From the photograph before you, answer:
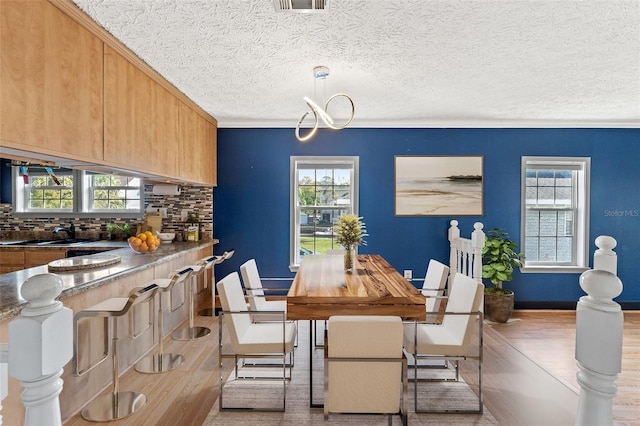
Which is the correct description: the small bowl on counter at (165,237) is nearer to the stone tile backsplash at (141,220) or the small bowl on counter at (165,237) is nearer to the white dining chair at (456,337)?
the stone tile backsplash at (141,220)

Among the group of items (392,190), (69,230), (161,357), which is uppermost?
(392,190)

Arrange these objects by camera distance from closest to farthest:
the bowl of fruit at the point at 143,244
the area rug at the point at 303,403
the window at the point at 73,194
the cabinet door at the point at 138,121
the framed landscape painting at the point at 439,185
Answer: the area rug at the point at 303,403 → the cabinet door at the point at 138,121 → the bowl of fruit at the point at 143,244 → the window at the point at 73,194 → the framed landscape painting at the point at 439,185

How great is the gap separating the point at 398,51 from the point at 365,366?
2190mm

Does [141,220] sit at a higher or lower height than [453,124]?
lower

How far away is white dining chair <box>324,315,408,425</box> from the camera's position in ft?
5.79

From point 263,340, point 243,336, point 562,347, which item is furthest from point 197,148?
point 562,347

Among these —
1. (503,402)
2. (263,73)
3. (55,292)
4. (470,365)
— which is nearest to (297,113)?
(263,73)

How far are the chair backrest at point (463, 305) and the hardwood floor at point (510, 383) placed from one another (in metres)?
0.57

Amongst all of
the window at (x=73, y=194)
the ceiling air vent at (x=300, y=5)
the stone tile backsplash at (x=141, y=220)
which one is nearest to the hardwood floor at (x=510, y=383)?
the stone tile backsplash at (x=141, y=220)

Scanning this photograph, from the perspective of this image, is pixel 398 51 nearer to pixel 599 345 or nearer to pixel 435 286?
pixel 435 286

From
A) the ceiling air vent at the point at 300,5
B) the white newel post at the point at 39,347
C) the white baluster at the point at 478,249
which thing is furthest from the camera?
the white baluster at the point at 478,249

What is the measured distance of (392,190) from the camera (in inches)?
190

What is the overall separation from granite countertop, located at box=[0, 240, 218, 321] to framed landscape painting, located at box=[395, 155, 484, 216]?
2958 millimetres

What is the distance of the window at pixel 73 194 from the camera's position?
464 centimetres
